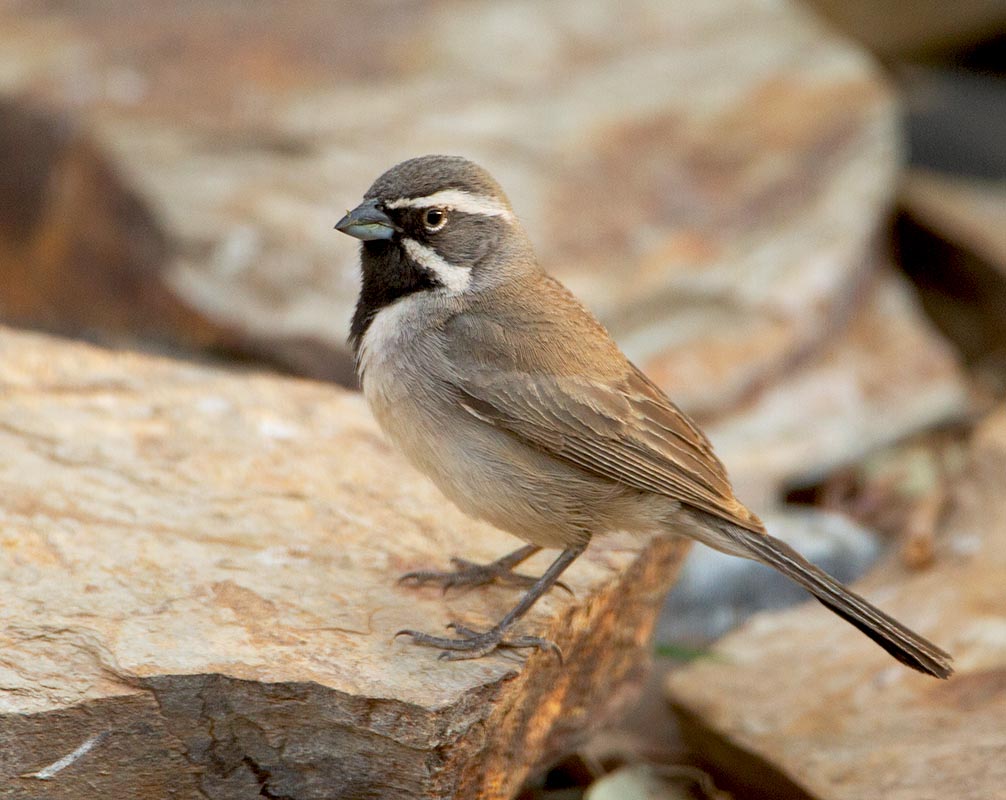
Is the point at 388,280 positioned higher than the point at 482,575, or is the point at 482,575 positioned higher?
the point at 388,280

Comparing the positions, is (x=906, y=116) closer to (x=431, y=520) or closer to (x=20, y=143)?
(x=20, y=143)

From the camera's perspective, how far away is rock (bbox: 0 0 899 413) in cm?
772

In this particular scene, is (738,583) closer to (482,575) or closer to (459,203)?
(482,575)

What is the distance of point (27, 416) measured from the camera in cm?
530

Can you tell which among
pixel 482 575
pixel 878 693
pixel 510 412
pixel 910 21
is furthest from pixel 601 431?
pixel 910 21

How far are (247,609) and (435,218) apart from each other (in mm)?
1476

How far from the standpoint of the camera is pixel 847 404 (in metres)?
8.05

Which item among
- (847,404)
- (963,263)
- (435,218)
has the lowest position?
(435,218)

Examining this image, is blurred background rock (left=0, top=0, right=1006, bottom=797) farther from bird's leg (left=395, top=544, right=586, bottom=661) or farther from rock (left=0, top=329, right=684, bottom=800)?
bird's leg (left=395, top=544, right=586, bottom=661)

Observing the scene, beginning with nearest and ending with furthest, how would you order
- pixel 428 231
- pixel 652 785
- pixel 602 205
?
1. pixel 428 231
2. pixel 652 785
3. pixel 602 205

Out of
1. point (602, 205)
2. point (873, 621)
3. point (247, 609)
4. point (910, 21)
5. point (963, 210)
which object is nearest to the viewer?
point (247, 609)

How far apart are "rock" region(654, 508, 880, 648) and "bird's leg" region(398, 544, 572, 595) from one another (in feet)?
6.46

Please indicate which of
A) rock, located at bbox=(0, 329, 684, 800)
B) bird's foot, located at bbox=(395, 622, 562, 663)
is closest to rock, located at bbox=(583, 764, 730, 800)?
rock, located at bbox=(0, 329, 684, 800)

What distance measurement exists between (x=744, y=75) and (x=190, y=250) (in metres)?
4.06
